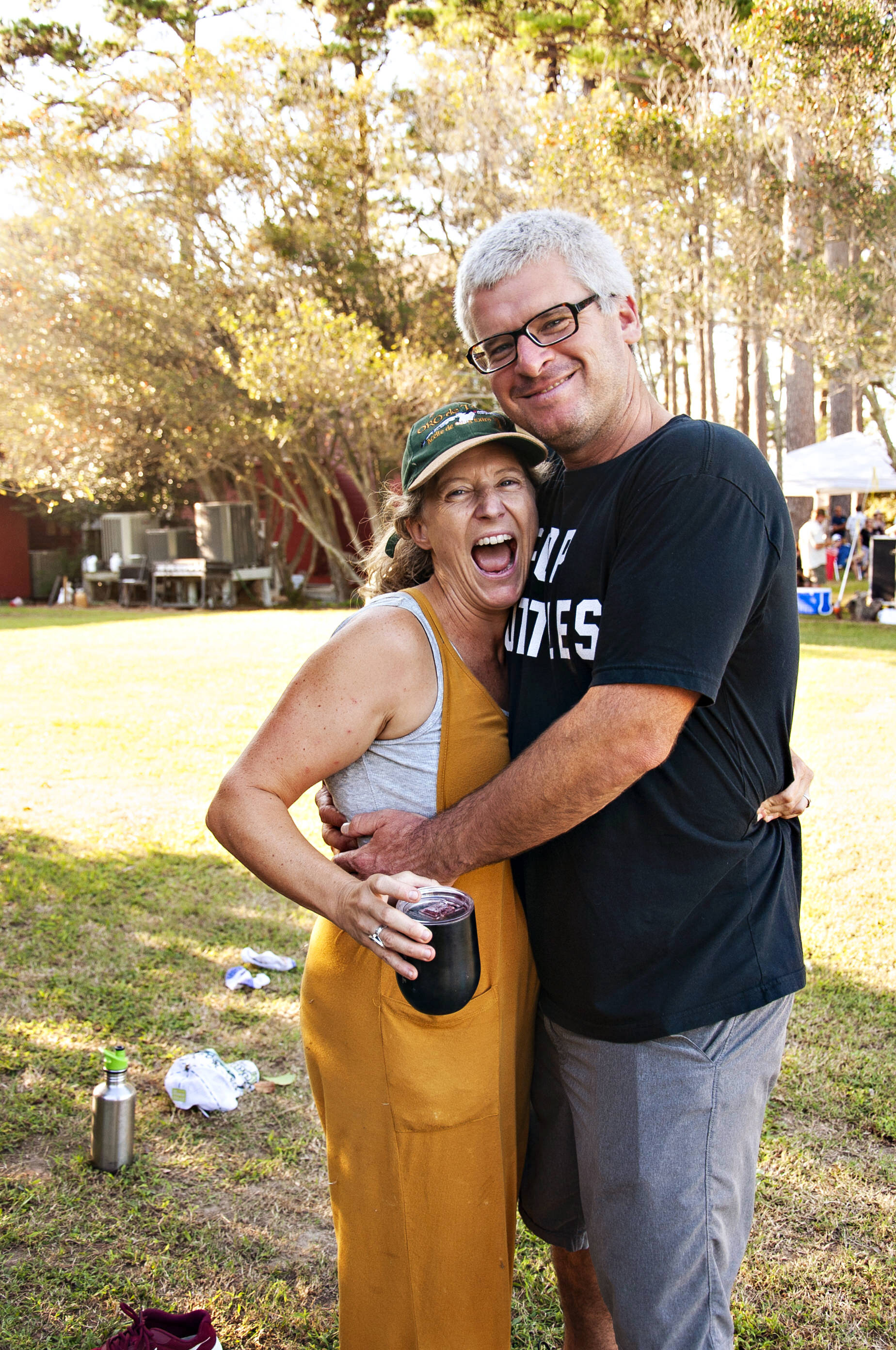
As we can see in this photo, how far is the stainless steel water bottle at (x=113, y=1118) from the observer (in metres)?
3.40

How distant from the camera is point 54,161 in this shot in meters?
19.8

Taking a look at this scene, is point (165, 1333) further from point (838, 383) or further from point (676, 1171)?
point (838, 383)

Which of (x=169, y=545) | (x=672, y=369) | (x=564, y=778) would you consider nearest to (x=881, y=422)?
(x=672, y=369)

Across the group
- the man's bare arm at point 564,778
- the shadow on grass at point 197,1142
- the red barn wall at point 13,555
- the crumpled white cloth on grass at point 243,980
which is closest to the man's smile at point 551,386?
the man's bare arm at point 564,778

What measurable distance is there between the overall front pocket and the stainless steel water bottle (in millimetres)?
1820

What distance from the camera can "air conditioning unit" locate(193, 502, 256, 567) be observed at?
23141 millimetres

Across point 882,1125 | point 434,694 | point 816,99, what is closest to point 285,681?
point 882,1125

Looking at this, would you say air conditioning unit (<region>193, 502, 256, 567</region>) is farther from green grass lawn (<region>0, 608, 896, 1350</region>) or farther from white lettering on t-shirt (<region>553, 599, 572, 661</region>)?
white lettering on t-shirt (<region>553, 599, 572, 661</region>)

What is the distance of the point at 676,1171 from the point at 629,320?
1652 millimetres

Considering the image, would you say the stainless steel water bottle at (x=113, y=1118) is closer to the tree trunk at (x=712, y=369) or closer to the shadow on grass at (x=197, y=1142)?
the shadow on grass at (x=197, y=1142)

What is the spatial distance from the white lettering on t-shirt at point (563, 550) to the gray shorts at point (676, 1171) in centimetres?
89

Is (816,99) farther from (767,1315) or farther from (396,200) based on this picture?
(767,1315)

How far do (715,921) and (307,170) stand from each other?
1993 centimetres

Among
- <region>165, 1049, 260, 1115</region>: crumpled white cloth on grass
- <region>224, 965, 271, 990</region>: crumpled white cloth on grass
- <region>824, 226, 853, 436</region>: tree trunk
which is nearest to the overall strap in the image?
<region>165, 1049, 260, 1115</region>: crumpled white cloth on grass
